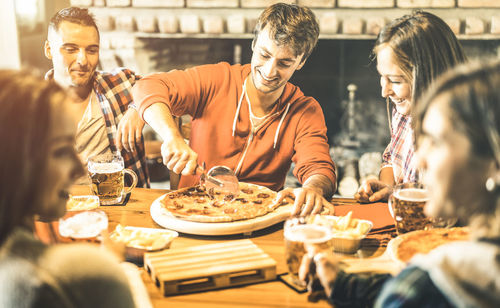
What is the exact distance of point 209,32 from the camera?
382 centimetres

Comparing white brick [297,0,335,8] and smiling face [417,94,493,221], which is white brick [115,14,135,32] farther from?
smiling face [417,94,493,221]

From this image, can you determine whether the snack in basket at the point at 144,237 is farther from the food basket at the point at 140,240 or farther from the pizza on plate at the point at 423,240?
the pizza on plate at the point at 423,240

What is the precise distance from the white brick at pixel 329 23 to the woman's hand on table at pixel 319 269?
9.22 ft

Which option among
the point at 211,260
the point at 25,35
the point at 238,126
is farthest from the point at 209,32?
the point at 211,260

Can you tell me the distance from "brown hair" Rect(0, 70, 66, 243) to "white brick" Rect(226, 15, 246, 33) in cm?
311

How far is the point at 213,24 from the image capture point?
3.79 meters

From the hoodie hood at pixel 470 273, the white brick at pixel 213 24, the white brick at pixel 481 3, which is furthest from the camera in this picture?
the white brick at pixel 213 24

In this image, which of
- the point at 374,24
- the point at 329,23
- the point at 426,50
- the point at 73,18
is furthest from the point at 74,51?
the point at 374,24

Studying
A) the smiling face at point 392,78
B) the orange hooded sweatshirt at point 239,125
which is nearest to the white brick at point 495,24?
the orange hooded sweatshirt at point 239,125

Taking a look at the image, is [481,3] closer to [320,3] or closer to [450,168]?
[320,3]

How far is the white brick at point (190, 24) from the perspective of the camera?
12.5 ft

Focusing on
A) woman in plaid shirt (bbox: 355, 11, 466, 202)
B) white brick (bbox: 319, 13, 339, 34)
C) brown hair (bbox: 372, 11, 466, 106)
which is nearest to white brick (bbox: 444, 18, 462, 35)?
white brick (bbox: 319, 13, 339, 34)

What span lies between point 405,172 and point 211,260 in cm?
105

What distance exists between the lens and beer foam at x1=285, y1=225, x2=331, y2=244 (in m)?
1.19
